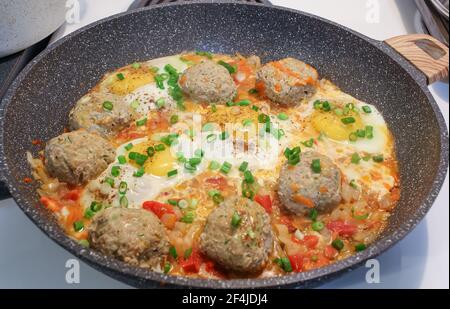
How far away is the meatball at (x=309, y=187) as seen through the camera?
8.49 ft

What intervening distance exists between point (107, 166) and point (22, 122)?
1.96 feet

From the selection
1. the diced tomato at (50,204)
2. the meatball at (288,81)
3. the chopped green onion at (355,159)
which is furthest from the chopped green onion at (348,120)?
the diced tomato at (50,204)

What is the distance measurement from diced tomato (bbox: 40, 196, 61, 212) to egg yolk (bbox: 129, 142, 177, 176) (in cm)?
50

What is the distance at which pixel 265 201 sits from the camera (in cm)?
274

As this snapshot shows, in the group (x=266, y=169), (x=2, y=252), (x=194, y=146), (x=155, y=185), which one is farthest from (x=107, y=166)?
(x=266, y=169)

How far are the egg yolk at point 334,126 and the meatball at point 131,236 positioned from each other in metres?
1.34

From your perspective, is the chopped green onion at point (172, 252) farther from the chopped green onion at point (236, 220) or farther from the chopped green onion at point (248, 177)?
the chopped green onion at point (248, 177)

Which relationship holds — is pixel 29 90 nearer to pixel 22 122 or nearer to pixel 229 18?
pixel 22 122

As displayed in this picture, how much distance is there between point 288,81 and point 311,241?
1210mm

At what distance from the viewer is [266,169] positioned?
2918 millimetres

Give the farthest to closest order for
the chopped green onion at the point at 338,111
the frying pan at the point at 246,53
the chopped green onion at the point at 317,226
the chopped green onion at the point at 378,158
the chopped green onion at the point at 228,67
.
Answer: the chopped green onion at the point at 228,67 → the chopped green onion at the point at 338,111 → the chopped green onion at the point at 378,158 → the chopped green onion at the point at 317,226 → the frying pan at the point at 246,53

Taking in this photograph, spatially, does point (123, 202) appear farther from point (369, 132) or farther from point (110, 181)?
point (369, 132)

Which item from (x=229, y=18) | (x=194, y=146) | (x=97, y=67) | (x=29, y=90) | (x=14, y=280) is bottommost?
(x=14, y=280)

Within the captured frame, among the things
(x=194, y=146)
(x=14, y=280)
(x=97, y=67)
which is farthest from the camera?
(x=97, y=67)
